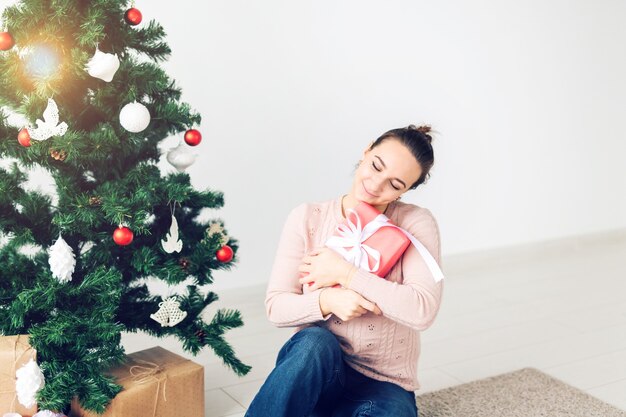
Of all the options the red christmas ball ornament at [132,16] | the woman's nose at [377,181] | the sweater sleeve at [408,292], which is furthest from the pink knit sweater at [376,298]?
the red christmas ball ornament at [132,16]

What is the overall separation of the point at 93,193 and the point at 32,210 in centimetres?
14

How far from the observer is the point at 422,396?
6.46ft

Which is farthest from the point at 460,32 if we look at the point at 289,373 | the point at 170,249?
the point at 289,373

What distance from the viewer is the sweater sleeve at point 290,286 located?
1.51 meters

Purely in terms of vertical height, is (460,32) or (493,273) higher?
(460,32)

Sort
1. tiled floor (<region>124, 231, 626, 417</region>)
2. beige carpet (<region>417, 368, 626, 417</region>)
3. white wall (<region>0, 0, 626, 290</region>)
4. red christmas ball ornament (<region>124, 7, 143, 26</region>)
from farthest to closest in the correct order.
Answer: white wall (<region>0, 0, 626, 290</region>), tiled floor (<region>124, 231, 626, 417</region>), beige carpet (<region>417, 368, 626, 417</region>), red christmas ball ornament (<region>124, 7, 143, 26</region>)

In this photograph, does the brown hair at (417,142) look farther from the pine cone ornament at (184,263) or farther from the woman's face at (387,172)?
the pine cone ornament at (184,263)

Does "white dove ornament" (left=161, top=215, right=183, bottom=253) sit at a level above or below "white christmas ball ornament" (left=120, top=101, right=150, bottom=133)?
below

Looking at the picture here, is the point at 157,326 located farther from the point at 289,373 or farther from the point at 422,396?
the point at 422,396

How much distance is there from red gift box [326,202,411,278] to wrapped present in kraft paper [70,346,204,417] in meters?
0.52

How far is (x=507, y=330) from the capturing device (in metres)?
2.56

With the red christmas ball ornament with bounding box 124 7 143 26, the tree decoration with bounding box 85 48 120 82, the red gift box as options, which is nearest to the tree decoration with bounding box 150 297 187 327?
the red gift box

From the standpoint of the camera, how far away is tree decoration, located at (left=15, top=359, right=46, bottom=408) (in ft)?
5.01

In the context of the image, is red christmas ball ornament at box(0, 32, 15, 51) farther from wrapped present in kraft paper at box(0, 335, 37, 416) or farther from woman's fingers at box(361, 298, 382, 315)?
woman's fingers at box(361, 298, 382, 315)
